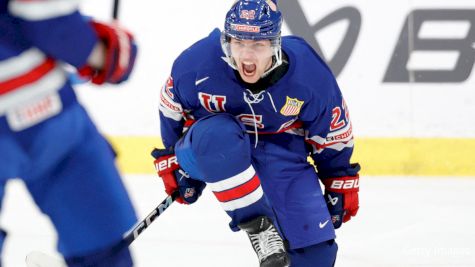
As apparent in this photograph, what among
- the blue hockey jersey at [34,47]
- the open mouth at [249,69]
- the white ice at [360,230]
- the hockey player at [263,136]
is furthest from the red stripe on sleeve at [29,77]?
the white ice at [360,230]

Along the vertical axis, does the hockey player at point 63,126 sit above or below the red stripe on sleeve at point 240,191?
above

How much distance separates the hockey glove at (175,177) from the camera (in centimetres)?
253

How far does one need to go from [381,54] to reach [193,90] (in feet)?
5.14

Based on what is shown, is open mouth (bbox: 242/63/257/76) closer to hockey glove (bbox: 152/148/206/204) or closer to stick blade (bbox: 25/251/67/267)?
hockey glove (bbox: 152/148/206/204)

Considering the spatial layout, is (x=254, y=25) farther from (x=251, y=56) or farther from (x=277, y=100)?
(x=277, y=100)

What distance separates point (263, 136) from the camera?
2496 millimetres

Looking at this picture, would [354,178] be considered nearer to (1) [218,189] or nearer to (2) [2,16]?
(1) [218,189]

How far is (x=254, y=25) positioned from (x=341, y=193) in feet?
1.88

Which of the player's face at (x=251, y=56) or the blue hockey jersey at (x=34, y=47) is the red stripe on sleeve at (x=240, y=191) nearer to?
the player's face at (x=251, y=56)

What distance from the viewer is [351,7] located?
3781mm

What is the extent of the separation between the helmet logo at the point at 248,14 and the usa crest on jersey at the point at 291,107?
0.78 ft

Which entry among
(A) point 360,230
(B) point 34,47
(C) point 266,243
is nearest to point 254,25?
(C) point 266,243

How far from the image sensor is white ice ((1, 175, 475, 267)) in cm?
285

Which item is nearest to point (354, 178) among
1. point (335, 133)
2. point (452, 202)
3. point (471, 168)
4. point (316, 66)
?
point (335, 133)
